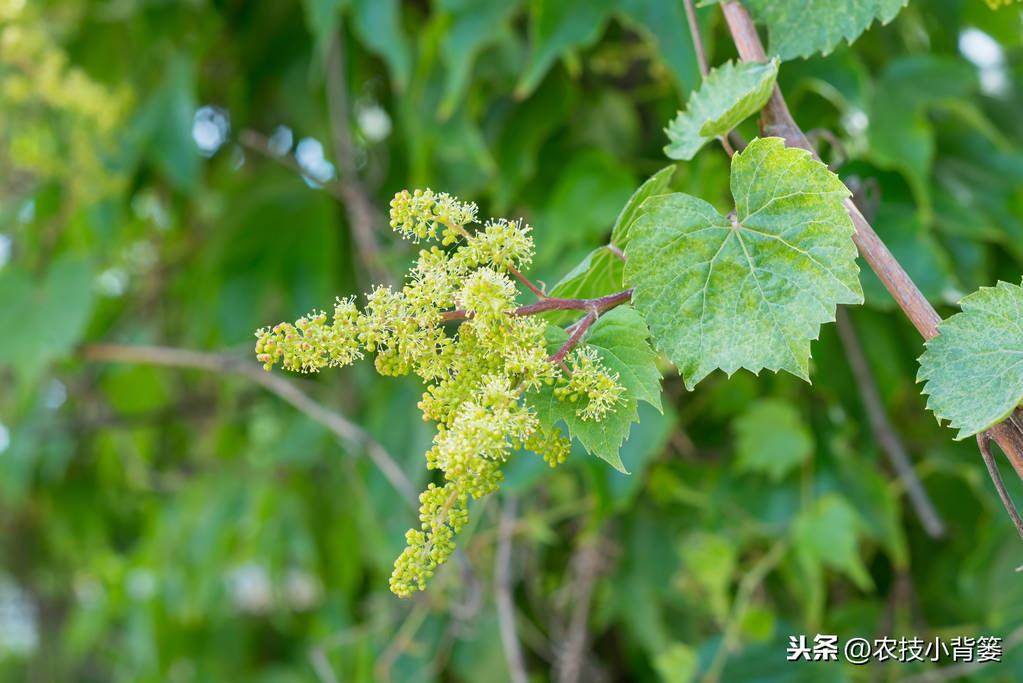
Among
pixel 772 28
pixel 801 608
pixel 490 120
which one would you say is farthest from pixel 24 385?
pixel 772 28

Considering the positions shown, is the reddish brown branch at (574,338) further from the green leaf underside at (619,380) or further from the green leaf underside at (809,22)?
the green leaf underside at (809,22)

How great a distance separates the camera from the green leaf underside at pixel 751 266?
412 mm

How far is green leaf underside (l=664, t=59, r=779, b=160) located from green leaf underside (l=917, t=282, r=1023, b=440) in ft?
0.42

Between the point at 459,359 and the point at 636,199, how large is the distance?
132 mm

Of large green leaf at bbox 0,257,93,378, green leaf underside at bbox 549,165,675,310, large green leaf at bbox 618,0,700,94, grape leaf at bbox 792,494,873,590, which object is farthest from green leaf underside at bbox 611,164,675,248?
large green leaf at bbox 0,257,93,378

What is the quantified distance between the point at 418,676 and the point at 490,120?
730 mm

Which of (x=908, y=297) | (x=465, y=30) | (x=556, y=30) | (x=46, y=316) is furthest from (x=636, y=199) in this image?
(x=46, y=316)

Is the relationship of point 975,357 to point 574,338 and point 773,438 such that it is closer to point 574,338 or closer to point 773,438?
point 574,338

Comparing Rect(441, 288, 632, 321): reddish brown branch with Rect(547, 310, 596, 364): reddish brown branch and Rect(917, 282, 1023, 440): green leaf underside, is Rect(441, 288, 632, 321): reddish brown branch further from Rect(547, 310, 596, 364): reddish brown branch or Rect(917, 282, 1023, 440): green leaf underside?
Rect(917, 282, 1023, 440): green leaf underside

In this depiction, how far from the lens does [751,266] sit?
1.42ft

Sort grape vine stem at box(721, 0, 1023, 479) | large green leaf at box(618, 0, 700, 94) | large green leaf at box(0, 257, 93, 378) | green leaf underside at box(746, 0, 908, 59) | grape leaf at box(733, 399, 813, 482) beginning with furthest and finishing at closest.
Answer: large green leaf at box(0, 257, 93, 378), grape leaf at box(733, 399, 813, 482), large green leaf at box(618, 0, 700, 94), green leaf underside at box(746, 0, 908, 59), grape vine stem at box(721, 0, 1023, 479)

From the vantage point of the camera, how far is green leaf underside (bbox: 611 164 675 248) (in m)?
0.48

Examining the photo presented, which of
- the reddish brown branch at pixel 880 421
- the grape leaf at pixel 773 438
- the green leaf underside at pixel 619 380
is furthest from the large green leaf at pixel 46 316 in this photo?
the green leaf underside at pixel 619 380

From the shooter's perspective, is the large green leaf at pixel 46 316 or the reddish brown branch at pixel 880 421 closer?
the reddish brown branch at pixel 880 421
